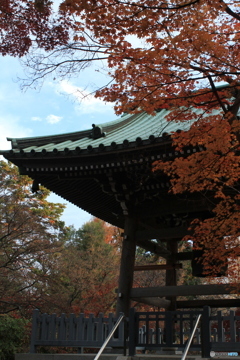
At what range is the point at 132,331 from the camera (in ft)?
22.8

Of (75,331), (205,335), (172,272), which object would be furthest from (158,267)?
(205,335)

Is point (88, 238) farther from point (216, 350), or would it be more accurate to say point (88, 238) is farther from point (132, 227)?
point (216, 350)

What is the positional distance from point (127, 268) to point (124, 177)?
1.79m

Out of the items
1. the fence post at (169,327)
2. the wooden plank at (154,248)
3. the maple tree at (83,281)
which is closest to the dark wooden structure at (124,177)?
the wooden plank at (154,248)

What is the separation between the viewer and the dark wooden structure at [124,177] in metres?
7.25

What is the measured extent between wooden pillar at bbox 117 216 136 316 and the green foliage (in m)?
5.51

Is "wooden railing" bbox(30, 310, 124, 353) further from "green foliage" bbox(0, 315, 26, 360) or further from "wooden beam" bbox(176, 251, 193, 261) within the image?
"green foliage" bbox(0, 315, 26, 360)

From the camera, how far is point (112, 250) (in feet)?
77.9

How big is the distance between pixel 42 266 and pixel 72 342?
8.50m

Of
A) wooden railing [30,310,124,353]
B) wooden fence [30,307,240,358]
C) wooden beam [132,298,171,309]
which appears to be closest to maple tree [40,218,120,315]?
wooden beam [132,298,171,309]

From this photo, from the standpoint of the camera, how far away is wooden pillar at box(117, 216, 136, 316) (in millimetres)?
7910

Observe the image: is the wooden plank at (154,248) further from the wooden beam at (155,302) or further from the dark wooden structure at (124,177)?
the wooden beam at (155,302)

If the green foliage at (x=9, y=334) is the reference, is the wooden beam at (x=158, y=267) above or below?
above

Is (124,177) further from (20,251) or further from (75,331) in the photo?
(20,251)
